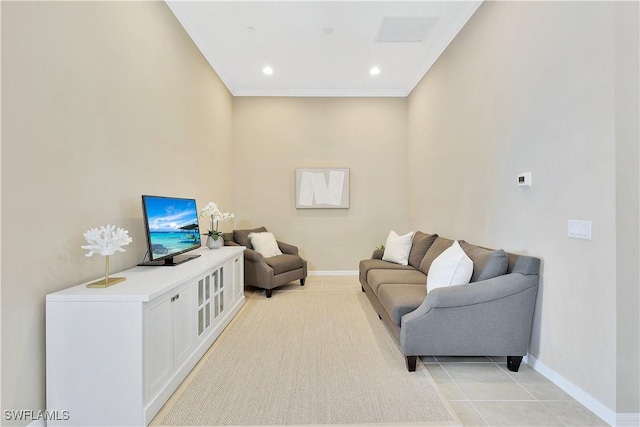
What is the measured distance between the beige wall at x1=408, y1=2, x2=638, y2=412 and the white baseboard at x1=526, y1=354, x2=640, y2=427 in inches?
1.5

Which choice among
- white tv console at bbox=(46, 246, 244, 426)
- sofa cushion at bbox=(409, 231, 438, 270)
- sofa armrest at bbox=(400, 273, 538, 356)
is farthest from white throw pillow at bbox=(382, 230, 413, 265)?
white tv console at bbox=(46, 246, 244, 426)

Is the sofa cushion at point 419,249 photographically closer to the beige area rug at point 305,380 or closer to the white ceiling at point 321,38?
the beige area rug at point 305,380

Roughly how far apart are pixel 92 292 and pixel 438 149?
3.98 m

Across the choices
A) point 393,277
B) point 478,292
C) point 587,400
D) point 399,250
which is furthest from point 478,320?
point 399,250

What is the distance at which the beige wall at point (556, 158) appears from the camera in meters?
1.72

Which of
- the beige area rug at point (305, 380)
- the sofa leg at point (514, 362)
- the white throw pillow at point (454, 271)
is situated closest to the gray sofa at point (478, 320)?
the sofa leg at point (514, 362)

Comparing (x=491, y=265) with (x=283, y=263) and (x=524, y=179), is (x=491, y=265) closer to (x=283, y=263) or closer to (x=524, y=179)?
(x=524, y=179)

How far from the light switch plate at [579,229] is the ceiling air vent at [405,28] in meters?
2.62

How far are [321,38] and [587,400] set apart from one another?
411 centimetres

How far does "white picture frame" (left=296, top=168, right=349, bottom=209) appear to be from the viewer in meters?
5.34

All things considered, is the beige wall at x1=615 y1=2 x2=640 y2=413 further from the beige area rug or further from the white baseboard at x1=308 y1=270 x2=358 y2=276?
the white baseboard at x1=308 y1=270 x2=358 y2=276

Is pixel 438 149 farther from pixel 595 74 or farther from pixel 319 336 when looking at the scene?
pixel 319 336

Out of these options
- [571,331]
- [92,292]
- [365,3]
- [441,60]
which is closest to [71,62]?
[92,292]

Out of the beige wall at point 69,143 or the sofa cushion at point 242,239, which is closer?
the beige wall at point 69,143
